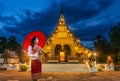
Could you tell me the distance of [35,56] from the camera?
7.89 m

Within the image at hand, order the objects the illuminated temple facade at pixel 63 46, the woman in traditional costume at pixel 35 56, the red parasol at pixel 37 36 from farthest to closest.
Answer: the illuminated temple facade at pixel 63 46
the woman in traditional costume at pixel 35 56
the red parasol at pixel 37 36

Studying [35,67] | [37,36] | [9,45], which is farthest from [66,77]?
[9,45]

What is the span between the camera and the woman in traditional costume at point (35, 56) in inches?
308

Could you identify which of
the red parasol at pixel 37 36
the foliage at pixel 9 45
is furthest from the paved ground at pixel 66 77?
the foliage at pixel 9 45

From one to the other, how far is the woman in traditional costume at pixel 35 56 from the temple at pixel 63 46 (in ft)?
109

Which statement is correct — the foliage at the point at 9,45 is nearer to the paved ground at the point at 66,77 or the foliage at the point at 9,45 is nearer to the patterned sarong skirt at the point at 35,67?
the paved ground at the point at 66,77

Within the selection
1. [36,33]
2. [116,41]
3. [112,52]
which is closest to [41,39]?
[36,33]

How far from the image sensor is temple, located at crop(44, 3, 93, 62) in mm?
41688

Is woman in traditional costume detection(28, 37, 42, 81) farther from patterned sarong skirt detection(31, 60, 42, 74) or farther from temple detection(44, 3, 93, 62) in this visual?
temple detection(44, 3, 93, 62)

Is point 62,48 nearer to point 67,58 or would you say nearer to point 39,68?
point 67,58

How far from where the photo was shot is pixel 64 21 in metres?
42.6

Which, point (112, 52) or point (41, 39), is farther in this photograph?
point (112, 52)

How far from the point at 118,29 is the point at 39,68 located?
33.4 meters

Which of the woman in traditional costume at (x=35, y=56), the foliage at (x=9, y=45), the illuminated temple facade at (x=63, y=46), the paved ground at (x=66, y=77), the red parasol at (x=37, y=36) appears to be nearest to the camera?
the red parasol at (x=37, y=36)
